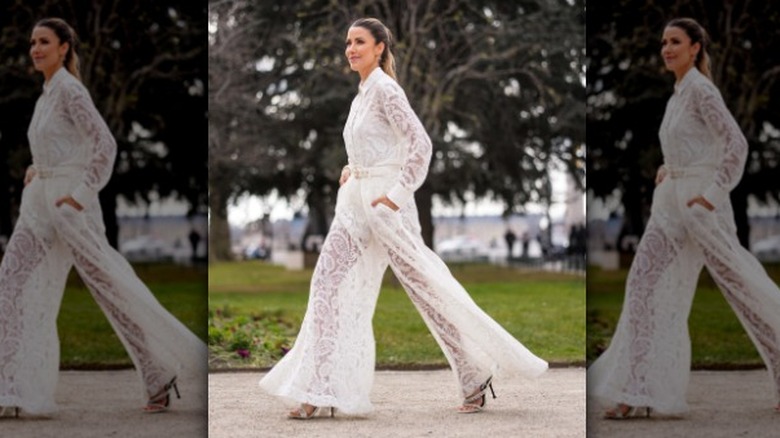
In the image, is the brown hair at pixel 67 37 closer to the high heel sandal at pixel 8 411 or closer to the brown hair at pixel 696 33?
the high heel sandal at pixel 8 411

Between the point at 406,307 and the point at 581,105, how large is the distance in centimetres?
677

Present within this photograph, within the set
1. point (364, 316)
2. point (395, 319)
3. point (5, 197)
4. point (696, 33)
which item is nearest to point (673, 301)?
point (696, 33)

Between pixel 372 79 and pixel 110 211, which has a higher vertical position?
pixel 372 79

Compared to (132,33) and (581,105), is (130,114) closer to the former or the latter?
(132,33)

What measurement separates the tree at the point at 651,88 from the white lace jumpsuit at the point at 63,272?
3.25 feet

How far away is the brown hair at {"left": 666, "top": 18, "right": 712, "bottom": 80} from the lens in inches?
125

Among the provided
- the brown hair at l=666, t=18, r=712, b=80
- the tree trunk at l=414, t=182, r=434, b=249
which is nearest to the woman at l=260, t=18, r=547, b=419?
the brown hair at l=666, t=18, r=712, b=80

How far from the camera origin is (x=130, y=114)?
3215 millimetres

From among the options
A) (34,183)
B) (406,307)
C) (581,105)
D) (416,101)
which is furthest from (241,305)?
(34,183)

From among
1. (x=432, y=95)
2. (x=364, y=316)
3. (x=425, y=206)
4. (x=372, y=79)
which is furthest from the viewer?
(x=425, y=206)

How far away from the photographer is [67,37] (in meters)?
3.23

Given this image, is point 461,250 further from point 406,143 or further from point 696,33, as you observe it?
point 696,33

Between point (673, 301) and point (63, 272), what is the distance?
151 centimetres

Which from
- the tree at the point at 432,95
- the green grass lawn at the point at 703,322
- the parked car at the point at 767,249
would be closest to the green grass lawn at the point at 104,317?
the green grass lawn at the point at 703,322
